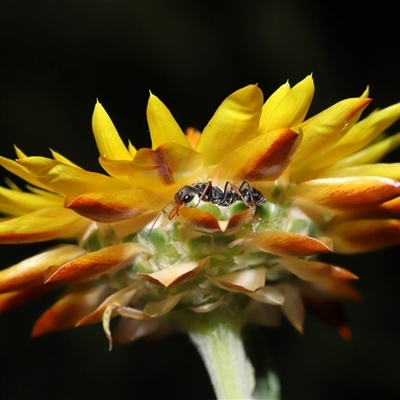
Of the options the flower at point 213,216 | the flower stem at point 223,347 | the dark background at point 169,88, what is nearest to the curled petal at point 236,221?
the flower at point 213,216

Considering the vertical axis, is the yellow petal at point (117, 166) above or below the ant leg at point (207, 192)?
above

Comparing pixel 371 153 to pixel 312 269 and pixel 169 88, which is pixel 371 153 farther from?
pixel 169 88

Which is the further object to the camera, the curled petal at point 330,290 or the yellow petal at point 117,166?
the curled petal at point 330,290

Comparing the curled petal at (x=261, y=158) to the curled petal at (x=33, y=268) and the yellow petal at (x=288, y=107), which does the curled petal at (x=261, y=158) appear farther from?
the curled petal at (x=33, y=268)

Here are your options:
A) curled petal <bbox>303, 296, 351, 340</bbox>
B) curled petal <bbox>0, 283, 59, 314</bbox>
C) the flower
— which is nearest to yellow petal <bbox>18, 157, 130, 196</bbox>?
the flower

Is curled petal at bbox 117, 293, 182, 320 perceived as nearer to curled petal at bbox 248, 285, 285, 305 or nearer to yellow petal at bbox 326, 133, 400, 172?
curled petal at bbox 248, 285, 285, 305

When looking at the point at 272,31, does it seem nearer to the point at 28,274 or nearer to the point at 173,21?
the point at 173,21

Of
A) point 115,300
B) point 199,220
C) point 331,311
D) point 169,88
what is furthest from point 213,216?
point 169,88
